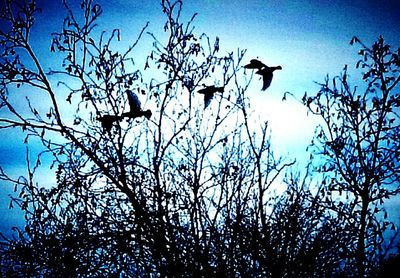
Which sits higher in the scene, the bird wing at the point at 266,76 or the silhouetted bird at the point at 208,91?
the silhouetted bird at the point at 208,91

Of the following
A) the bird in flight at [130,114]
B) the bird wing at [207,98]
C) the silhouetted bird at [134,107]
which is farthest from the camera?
the bird wing at [207,98]

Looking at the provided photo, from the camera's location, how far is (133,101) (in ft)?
28.8

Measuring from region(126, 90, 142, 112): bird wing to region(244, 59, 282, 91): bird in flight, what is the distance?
8.52 feet

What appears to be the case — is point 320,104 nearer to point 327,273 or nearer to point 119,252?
point 327,273

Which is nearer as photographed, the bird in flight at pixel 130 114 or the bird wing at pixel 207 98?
the bird in flight at pixel 130 114

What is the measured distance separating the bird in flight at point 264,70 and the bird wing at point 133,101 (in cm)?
260

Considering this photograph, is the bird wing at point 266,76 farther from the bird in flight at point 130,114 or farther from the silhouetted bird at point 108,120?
the silhouetted bird at point 108,120

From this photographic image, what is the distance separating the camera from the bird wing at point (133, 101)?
8.68 m

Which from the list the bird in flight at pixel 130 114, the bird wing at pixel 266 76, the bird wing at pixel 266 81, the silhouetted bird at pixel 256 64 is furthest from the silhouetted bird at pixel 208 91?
the bird in flight at pixel 130 114

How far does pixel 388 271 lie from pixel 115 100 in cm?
726

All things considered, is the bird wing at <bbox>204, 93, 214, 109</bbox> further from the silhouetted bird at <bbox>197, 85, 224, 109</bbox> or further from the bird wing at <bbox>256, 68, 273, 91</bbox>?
Result: the bird wing at <bbox>256, 68, 273, 91</bbox>

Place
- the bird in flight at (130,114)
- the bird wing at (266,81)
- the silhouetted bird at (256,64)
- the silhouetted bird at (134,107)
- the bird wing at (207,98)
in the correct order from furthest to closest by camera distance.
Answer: the bird wing at (207,98)
the silhouetted bird at (134,107)
the bird in flight at (130,114)
the silhouetted bird at (256,64)
the bird wing at (266,81)

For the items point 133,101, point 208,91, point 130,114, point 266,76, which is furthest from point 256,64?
point 130,114

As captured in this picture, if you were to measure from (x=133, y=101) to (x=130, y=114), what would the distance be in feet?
0.96
